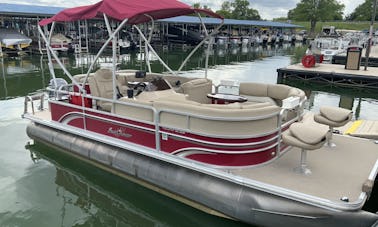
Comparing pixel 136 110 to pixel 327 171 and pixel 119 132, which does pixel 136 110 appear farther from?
pixel 327 171

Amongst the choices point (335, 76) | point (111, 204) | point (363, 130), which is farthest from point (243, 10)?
point (111, 204)

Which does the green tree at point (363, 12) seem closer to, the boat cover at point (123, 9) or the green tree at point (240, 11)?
the green tree at point (240, 11)

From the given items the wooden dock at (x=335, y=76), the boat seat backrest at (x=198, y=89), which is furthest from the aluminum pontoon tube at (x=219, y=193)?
the wooden dock at (x=335, y=76)

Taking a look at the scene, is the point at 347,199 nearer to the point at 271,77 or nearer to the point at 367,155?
the point at 367,155

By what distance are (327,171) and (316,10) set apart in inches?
3300

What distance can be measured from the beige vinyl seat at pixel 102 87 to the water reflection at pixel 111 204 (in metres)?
1.22

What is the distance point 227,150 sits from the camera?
4297mm

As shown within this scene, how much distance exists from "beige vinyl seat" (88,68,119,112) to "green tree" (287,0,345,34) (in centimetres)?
7773

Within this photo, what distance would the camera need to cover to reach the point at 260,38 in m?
45.9

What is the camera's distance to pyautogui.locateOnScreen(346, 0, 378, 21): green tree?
92431 mm

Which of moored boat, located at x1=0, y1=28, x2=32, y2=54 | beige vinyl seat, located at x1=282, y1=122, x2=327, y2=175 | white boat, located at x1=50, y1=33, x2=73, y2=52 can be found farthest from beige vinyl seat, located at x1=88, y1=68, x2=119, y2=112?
moored boat, located at x1=0, y1=28, x2=32, y2=54

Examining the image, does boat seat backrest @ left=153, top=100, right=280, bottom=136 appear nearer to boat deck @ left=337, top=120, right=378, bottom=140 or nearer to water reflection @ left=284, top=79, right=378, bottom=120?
boat deck @ left=337, top=120, right=378, bottom=140

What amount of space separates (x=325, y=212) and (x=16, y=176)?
17.0ft

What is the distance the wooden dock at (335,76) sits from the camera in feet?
46.4
